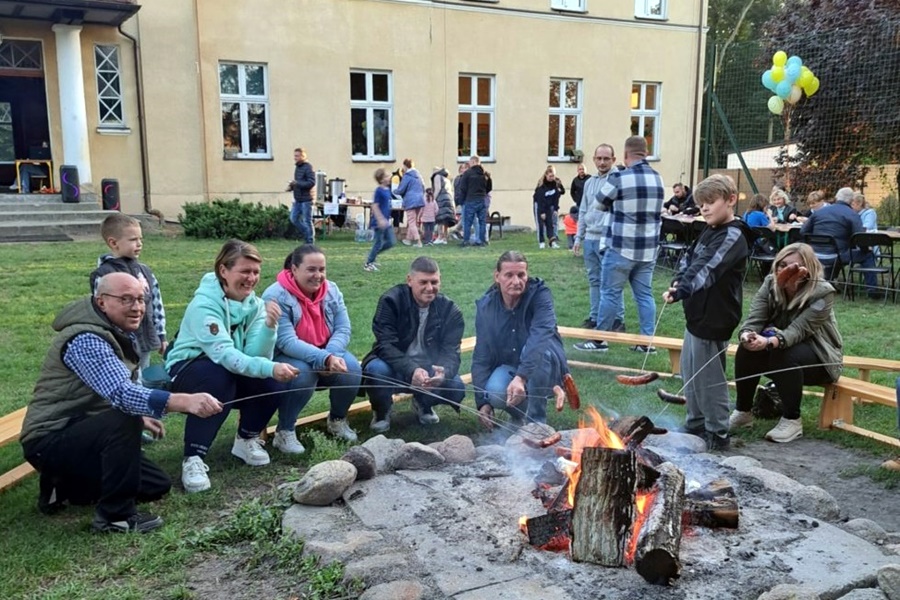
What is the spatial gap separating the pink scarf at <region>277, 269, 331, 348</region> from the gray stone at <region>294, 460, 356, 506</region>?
3.82 feet

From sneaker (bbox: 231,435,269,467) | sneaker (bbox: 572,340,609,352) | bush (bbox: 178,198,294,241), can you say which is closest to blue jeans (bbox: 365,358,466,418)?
sneaker (bbox: 231,435,269,467)

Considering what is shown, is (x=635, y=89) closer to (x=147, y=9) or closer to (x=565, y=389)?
(x=147, y=9)

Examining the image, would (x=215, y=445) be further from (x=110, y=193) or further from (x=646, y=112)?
(x=646, y=112)

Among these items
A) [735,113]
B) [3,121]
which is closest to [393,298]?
[3,121]

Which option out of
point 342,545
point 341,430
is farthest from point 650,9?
point 342,545

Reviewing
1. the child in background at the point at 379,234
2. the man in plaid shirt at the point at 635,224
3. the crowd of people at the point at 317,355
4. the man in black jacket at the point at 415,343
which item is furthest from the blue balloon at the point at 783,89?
the man in black jacket at the point at 415,343

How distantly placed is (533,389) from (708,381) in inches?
41.1

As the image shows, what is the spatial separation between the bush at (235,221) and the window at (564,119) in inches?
334

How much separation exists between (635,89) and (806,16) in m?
4.61

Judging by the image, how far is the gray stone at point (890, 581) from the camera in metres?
2.63

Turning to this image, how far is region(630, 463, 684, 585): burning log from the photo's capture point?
282 cm

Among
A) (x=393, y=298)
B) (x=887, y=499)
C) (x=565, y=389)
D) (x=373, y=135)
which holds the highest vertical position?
(x=373, y=135)

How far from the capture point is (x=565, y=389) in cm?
486

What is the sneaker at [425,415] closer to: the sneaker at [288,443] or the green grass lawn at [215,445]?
the green grass lawn at [215,445]
